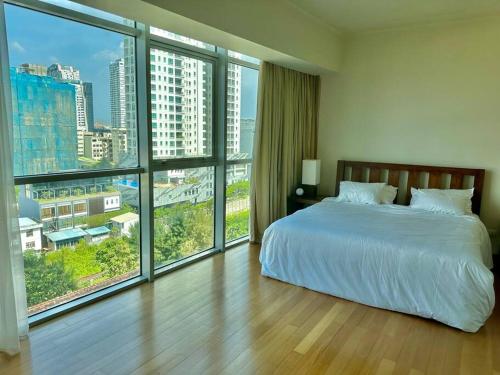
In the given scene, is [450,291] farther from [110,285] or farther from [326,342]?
[110,285]

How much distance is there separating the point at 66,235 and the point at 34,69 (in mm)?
1211

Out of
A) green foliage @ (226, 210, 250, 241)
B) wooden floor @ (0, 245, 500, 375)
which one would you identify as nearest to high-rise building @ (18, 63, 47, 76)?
wooden floor @ (0, 245, 500, 375)

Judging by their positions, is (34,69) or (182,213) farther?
(182,213)

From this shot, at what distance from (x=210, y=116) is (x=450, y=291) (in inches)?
108

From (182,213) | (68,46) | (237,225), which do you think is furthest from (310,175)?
(68,46)

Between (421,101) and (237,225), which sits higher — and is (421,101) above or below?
above

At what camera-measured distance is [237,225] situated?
4.46 metres

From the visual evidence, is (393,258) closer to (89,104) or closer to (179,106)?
(179,106)

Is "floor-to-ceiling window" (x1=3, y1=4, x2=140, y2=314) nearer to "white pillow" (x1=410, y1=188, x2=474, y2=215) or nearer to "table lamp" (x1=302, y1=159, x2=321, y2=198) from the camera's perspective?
"table lamp" (x1=302, y1=159, x2=321, y2=198)

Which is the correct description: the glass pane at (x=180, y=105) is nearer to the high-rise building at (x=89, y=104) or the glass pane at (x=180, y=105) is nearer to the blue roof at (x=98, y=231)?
the high-rise building at (x=89, y=104)

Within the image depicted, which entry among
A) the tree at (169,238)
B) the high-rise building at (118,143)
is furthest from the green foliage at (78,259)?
the high-rise building at (118,143)

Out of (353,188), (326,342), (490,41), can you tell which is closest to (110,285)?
(326,342)

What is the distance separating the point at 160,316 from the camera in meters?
2.64

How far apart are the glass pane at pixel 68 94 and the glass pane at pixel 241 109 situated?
126 centimetres
